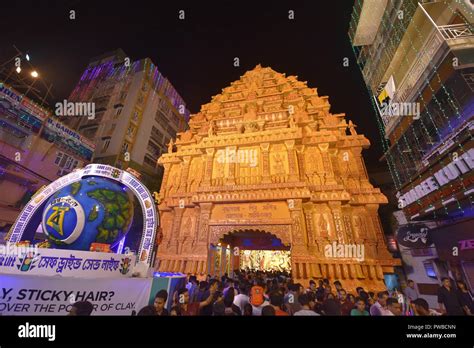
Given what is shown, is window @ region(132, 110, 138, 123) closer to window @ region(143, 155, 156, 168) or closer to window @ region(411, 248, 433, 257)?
window @ region(143, 155, 156, 168)

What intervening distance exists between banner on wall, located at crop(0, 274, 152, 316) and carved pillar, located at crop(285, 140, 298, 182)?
8.65 m

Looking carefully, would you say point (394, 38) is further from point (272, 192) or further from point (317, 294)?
point (317, 294)

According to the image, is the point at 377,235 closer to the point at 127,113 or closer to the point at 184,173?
the point at 184,173

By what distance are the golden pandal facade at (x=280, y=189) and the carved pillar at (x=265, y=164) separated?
63 millimetres

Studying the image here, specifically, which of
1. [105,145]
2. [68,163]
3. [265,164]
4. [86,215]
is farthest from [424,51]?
[68,163]

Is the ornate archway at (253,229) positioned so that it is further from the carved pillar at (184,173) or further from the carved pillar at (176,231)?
the carved pillar at (184,173)

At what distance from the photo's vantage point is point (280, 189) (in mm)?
10391

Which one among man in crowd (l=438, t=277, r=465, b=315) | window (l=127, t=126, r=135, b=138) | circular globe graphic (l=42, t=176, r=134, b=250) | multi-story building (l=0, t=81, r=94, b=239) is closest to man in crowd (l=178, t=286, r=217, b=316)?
circular globe graphic (l=42, t=176, r=134, b=250)

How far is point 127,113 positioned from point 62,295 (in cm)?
2647

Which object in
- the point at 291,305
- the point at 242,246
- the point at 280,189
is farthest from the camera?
the point at 242,246

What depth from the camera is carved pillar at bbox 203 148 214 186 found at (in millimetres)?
11855

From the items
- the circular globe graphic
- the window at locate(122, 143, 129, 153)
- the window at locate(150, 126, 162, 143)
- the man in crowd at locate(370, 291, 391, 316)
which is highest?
the window at locate(150, 126, 162, 143)

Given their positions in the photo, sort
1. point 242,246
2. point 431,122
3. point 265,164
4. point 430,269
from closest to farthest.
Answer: point 265,164, point 430,269, point 242,246, point 431,122
